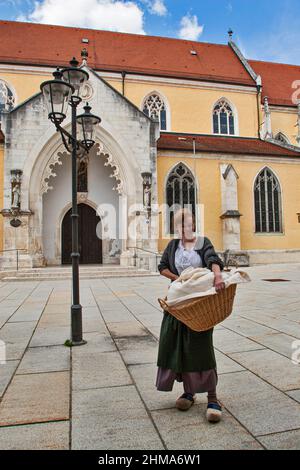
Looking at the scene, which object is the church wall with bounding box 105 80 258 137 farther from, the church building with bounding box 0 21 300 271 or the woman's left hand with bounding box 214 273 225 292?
the woman's left hand with bounding box 214 273 225 292

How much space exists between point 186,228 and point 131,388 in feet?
5.65

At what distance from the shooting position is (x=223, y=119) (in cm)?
2588

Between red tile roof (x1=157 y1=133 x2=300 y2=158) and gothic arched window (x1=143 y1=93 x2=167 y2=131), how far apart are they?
160cm

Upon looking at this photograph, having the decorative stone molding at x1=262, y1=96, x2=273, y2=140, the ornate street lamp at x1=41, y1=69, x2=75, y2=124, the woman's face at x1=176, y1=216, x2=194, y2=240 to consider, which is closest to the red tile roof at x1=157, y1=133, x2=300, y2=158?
the decorative stone molding at x1=262, y1=96, x2=273, y2=140

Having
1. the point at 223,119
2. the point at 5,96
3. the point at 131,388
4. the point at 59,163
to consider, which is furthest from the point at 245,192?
the point at 131,388

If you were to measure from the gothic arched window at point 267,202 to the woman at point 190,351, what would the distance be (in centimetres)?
1899

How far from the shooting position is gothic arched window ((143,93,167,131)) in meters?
24.5

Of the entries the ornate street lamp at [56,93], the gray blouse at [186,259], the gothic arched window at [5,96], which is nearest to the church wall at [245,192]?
the gothic arched window at [5,96]

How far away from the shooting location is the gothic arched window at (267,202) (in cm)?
2161

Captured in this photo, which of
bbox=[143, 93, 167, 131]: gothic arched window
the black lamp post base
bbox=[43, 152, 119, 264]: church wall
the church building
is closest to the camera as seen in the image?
the black lamp post base

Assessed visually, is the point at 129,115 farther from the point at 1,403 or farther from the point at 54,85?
the point at 1,403

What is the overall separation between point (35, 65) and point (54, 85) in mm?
19817

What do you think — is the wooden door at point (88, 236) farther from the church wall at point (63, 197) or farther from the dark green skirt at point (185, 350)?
the dark green skirt at point (185, 350)

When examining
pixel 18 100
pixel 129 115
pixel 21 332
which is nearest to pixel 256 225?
pixel 129 115
